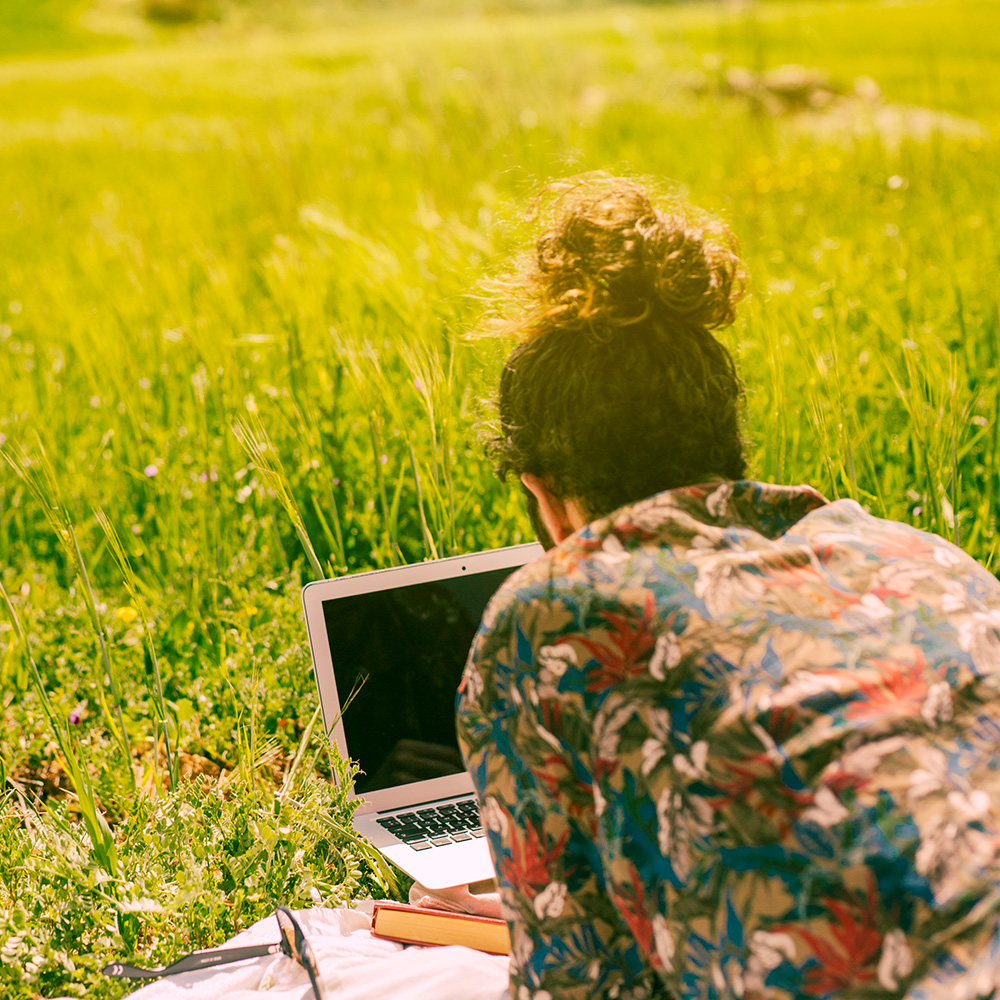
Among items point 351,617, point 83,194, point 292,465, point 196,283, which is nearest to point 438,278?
point 292,465

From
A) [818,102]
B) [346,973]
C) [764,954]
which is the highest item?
[818,102]

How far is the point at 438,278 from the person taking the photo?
12.1ft

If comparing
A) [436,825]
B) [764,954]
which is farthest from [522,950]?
[436,825]

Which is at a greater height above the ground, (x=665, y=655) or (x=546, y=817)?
(x=665, y=655)

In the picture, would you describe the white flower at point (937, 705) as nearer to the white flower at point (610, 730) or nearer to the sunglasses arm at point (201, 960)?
the white flower at point (610, 730)

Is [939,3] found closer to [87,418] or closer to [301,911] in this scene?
Answer: [87,418]

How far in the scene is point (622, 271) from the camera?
1.34m

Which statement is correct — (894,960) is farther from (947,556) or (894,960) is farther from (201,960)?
(201,960)

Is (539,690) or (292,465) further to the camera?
(292,465)

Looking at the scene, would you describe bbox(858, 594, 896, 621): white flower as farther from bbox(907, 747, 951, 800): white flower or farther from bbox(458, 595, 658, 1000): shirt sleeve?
bbox(458, 595, 658, 1000): shirt sleeve

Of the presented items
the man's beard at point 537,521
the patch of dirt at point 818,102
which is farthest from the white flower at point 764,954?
the patch of dirt at point 818,102

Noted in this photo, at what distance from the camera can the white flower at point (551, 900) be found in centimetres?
109

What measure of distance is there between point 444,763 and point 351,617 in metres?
0.33

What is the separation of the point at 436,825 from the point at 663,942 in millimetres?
953
